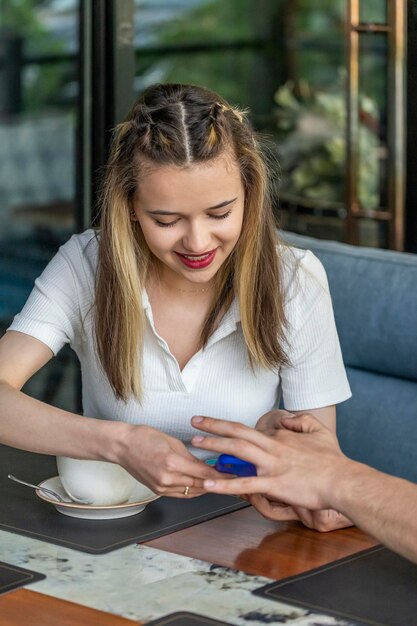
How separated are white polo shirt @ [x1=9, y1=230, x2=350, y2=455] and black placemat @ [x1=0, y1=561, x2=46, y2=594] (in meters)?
0.60

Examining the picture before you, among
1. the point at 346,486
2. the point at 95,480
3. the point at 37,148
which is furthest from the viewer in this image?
the point at 37,148

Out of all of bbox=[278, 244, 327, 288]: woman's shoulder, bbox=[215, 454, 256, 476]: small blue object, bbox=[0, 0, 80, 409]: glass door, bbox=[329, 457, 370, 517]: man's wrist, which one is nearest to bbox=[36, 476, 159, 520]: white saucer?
bbox=[215, 454, 256, 476]: small blue object

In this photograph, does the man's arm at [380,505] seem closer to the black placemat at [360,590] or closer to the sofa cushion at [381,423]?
the black placemat at [360,590]

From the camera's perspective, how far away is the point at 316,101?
415 centimetres

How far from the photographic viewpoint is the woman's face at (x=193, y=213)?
→ 1.89 m

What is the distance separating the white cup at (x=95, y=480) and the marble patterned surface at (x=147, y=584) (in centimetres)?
14

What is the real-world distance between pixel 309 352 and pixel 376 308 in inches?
16.5

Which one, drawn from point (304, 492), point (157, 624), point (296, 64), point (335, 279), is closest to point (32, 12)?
point (296, 64)

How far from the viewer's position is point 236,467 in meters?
1.70

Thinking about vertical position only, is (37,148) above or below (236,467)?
above

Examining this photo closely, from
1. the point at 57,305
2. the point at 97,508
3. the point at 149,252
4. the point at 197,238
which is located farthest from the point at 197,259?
the point at 97,508

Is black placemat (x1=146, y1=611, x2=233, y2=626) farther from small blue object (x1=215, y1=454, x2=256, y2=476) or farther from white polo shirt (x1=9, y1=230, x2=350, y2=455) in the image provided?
white polo shirt (x1=9, y1=230, x2=350, y2=455)

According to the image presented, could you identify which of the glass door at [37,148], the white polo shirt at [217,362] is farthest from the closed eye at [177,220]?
the glass door at [37,148]

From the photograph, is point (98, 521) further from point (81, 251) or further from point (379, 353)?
point (379, 353)
